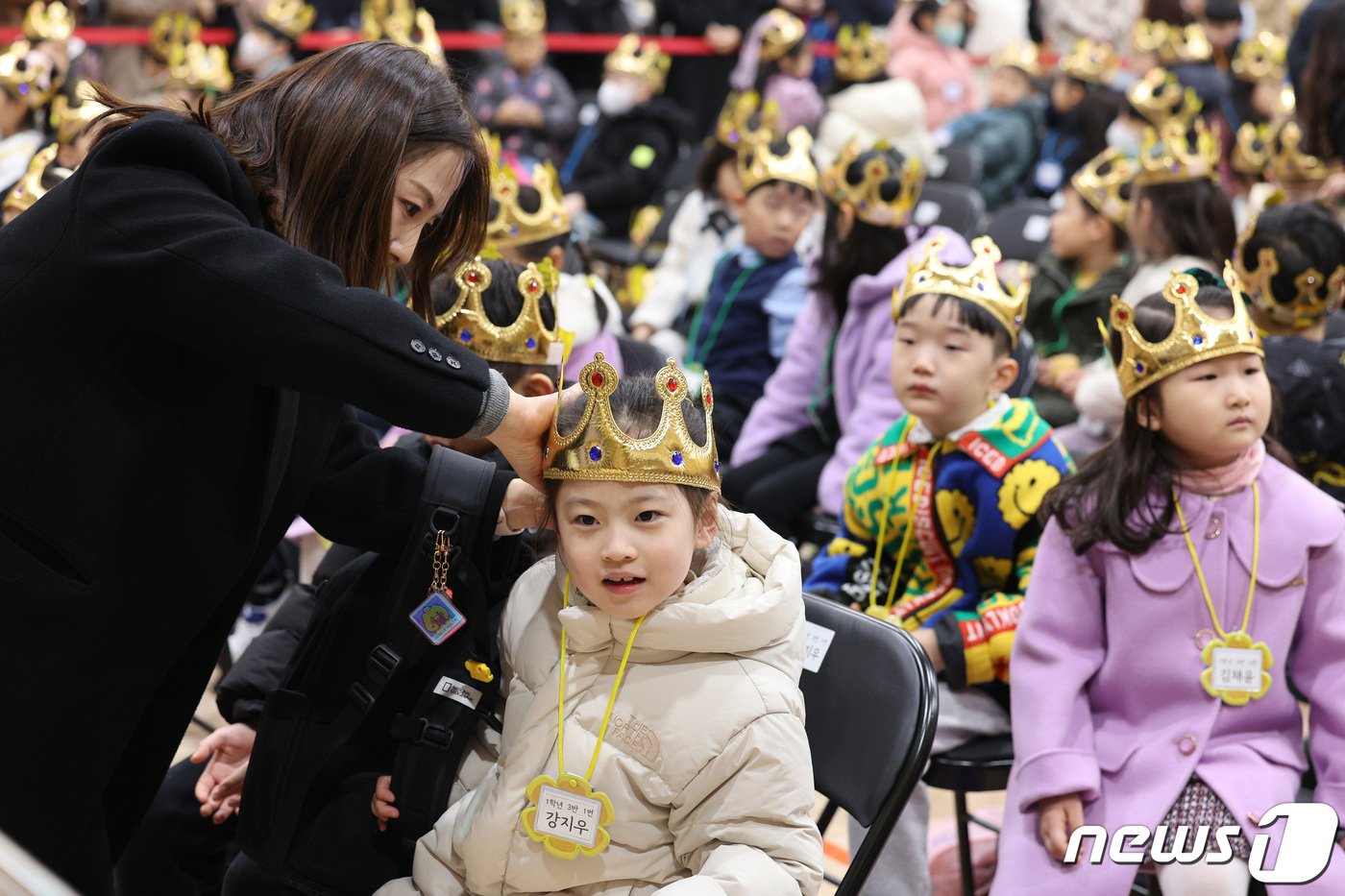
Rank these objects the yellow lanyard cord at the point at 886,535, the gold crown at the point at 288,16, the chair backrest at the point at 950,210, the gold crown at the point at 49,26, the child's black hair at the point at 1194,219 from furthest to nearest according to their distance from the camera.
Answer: the gold crown at the point at 288,16
the gold crown at the point at 49,26
the chair backrest at the point at 950,210
the child's black hair at the point at 1194,219
the yellow lanyard cord at the point at 886,535

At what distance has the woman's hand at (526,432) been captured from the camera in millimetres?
1560

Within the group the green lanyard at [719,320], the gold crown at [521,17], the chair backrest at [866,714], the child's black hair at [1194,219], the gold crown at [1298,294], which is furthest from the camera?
the gold crown at [521,17]

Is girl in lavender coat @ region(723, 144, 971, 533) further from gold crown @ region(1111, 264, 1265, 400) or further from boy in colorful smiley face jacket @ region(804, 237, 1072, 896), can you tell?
gold crown @ region(1111, 264, 1265, 400)

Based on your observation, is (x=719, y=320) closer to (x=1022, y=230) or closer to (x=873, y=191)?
(x=873, y=191)

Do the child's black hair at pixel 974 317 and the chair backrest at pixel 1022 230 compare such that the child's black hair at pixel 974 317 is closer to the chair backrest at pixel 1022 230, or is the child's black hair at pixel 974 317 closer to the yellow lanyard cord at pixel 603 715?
the yellow lanyard cord at pixel 603 715

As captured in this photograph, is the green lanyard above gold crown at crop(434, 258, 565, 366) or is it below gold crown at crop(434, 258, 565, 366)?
below

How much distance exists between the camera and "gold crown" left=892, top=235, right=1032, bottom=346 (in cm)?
253

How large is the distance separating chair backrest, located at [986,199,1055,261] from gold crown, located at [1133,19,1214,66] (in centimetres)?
249

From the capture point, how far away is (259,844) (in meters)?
1.74

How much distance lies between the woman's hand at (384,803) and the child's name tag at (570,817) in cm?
21

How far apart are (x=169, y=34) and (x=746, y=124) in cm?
311

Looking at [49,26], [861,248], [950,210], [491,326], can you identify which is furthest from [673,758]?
[49,26]

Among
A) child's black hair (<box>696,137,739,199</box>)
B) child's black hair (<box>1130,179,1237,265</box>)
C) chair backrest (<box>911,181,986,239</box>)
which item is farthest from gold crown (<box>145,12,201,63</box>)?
child's black hair (<box>1130,179,1237,265</box>)

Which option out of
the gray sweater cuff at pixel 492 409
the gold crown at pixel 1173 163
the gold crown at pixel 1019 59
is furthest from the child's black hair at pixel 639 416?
the gold crown at pixel 1019 59
